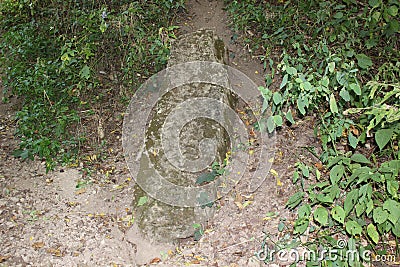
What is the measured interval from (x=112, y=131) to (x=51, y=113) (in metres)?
0.73

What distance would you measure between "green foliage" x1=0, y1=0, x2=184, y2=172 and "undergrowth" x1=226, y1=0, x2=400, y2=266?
1372mm

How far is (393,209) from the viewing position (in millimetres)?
2424

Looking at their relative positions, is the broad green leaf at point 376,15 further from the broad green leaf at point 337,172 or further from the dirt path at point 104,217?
the broad green leaf at point 337,172

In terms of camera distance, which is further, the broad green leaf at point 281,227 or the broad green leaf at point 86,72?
the broad green leaf at point 86,72

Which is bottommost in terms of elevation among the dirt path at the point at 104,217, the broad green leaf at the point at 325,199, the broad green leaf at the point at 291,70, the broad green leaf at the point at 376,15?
the dirt path at the point at 104,217

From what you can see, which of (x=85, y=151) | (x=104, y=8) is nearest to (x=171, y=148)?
(x=85, y=151)

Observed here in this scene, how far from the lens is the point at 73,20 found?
5.55 m

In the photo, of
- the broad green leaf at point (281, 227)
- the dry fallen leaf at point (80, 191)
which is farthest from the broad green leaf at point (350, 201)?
the dry fallen leaf at point (80, 191)

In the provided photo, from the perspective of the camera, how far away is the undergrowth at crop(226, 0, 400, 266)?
8.34 feet

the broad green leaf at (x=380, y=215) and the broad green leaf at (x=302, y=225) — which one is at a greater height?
the broad green leaf at (x=380, y=215)

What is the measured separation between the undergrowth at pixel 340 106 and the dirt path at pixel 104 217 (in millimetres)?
288

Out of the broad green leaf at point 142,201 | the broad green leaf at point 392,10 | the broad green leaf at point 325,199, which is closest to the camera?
the broad green leaf at point 325,199

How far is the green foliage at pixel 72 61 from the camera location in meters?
4.62

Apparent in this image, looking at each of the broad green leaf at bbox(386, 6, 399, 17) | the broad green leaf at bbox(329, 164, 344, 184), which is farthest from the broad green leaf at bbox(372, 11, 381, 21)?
the broad green leaf at bbox(329, 164, 344, 184)
